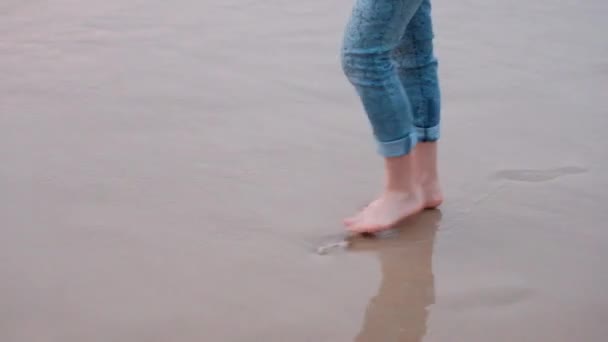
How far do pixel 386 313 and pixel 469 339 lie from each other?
183 millimetres

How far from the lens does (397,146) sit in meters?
1.98

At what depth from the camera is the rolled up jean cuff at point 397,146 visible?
197 centimetres

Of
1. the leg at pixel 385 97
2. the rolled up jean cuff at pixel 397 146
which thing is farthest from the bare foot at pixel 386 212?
the rolled up jean cuff at pixel 397 146

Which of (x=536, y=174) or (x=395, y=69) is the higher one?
(x=395, y=69)

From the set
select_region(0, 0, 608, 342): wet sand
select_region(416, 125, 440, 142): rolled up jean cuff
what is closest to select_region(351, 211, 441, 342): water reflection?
select_region(0, 0, 608, 342): wet sand

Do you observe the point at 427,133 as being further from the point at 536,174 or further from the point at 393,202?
the point at 536,174

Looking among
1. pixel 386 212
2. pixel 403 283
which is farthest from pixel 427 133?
pixel 403 283

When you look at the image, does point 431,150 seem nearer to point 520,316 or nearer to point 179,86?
point 520,316

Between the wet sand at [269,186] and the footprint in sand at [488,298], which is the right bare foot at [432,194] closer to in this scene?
the wet sand at [269,186]

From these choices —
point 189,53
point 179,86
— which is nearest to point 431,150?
point 179,86

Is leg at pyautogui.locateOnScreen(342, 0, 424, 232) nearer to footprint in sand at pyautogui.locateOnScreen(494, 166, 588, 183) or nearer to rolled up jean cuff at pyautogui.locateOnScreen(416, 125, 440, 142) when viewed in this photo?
rolled up jean cuff at pyautogui.locateOnScreen(416, 125, 440, 142)

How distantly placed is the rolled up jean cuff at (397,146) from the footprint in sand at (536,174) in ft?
1.45

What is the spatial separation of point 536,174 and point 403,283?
0.70m

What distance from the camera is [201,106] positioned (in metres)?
2.66
